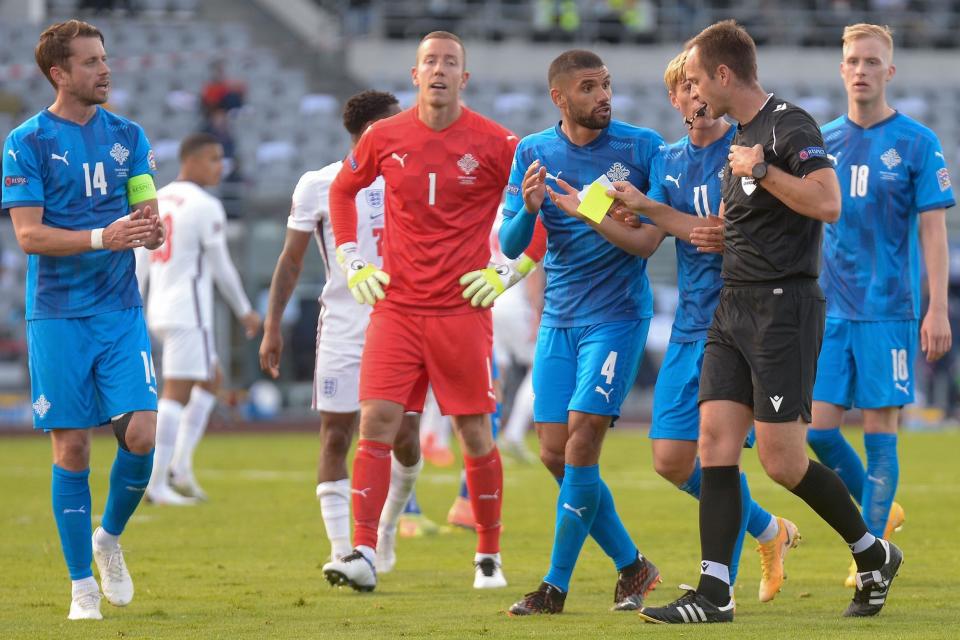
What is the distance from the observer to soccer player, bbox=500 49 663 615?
688 centimetres

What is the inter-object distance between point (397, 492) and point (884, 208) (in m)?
2.99

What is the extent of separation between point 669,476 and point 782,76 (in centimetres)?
2322

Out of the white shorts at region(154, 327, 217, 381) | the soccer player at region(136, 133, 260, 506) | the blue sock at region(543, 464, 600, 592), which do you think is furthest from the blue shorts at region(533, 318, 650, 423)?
the white shorts at region(154, 327, 217, 381)

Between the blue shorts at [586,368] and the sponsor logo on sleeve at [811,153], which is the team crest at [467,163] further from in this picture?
the sponsor logo on sleeve at [811,153]

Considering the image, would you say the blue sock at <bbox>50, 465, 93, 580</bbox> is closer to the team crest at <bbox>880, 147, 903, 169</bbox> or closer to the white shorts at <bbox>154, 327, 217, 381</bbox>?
the team crest at <bbox>880, 147, 903, 169</bbox>

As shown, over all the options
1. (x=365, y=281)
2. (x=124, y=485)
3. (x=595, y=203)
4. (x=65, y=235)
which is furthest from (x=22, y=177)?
(x=595, y=203)

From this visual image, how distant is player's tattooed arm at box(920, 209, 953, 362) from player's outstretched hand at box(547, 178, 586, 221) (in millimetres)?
1903

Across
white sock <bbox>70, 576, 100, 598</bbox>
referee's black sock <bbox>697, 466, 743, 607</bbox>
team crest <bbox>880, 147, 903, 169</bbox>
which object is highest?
team crest <bbox>880, 147, 903, 169</bbox>

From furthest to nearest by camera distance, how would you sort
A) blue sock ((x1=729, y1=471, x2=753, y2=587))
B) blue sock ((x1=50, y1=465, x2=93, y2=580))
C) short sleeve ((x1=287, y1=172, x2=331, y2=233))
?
short sleeve ((x1=287, y1=172, x2=331, y2=233)), blue sock ((x1=50, y1=465, x2=93, y2=580)), blue sock ((x1=729, y1=471, x2=753, y2=587))

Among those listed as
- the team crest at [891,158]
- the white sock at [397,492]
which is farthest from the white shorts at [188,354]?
the team crest at [891,158]

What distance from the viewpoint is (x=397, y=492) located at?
343 inches

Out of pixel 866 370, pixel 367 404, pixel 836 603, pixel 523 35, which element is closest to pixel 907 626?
pixel 836 603

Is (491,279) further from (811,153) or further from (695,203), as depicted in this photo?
(811,153)

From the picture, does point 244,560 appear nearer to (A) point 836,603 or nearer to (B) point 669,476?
(B) point 669,476
